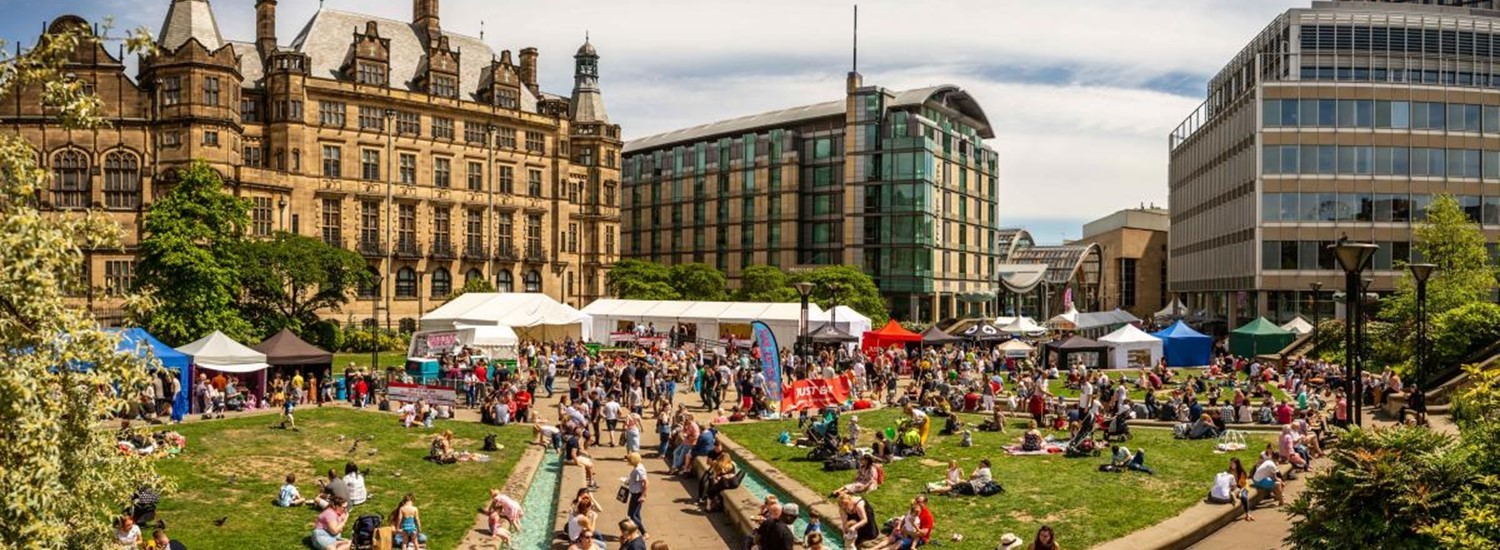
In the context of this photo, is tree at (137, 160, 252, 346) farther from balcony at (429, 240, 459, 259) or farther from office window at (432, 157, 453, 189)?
office window at (432, 157, 453, 189)

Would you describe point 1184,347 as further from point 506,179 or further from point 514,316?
point 506,179

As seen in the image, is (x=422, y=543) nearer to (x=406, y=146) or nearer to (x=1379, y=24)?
(x=406, y=146)

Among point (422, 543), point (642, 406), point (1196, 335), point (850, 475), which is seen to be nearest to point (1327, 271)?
point (1196, 335)

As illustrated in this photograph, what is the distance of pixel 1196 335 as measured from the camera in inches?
1993

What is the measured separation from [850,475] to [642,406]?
548 inches

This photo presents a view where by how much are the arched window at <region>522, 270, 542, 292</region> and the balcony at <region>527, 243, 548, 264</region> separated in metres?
1.03

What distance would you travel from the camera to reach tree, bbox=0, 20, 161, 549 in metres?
6.71

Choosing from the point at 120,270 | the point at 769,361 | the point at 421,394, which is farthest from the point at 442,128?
the point at 769,361

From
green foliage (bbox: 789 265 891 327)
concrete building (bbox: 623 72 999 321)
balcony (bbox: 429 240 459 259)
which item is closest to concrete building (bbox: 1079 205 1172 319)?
concrete building (bbox: 623 72 999 321)

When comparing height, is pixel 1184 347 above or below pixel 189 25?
below

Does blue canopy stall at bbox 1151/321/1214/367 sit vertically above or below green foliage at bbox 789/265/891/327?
below

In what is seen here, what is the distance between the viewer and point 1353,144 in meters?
69.7

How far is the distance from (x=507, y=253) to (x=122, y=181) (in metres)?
26.3

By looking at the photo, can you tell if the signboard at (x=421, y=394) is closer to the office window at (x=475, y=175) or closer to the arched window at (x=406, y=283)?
the arched window at (x=406, y=283)
